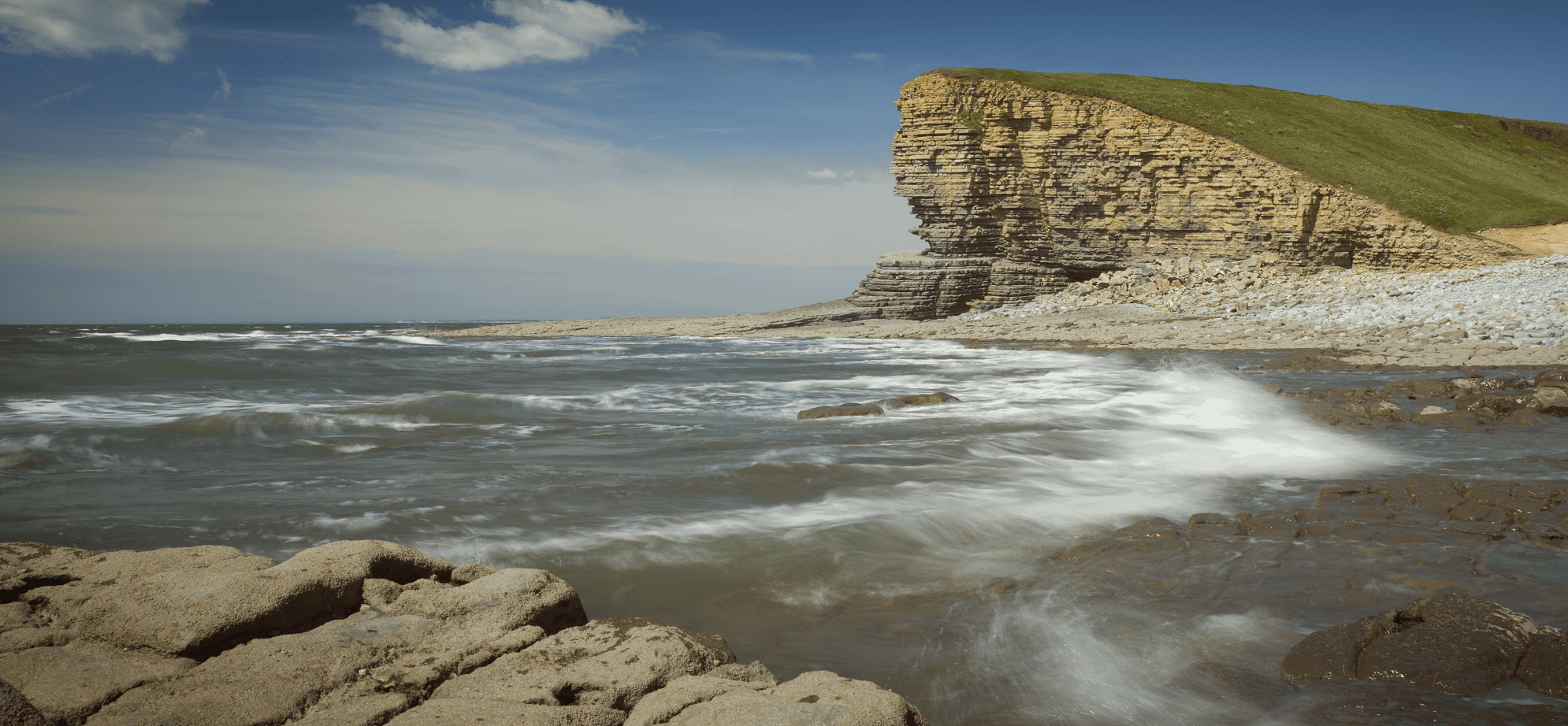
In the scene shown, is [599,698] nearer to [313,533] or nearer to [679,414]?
[313,533]

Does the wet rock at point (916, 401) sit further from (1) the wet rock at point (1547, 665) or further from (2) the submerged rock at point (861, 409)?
(1) the wet rock at point (1547, 665)

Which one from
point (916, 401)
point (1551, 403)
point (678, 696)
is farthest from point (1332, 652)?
point (916, 401)

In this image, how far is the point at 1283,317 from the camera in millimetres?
19266

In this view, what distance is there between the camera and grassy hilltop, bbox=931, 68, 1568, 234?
24297 mm

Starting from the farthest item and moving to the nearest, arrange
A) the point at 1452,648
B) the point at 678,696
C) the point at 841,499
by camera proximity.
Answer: the point at 841,499 < the point at 1452,648 < the point at 678,696

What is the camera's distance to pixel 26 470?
→ 717 cm

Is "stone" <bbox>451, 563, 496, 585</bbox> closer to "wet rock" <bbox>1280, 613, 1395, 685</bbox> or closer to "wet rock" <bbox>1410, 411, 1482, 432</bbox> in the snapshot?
"wet rock" <bbox>1280, 613, 1395, 685</bbox>

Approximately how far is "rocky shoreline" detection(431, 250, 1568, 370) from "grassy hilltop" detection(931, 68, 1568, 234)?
3487mm

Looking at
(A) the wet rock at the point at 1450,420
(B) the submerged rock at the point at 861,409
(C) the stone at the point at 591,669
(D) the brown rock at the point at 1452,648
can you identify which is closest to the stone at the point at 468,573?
(C) the stone at the point at 591,669

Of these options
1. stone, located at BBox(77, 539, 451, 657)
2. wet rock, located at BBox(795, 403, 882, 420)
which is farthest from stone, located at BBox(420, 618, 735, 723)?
wet rock, located at BBox(795, 403, 882, 420)

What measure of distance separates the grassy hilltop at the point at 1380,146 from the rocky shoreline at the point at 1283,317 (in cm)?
349

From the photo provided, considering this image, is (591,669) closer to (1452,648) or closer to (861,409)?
(1452,648)

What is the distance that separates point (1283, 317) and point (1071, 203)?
10.2 m

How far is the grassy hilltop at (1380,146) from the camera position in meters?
24.3
